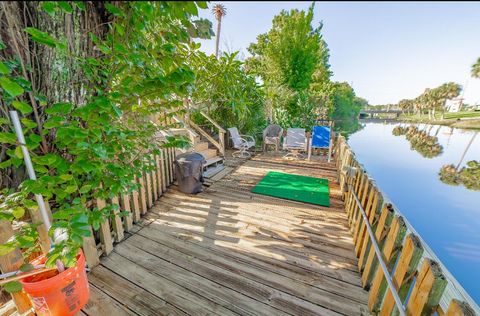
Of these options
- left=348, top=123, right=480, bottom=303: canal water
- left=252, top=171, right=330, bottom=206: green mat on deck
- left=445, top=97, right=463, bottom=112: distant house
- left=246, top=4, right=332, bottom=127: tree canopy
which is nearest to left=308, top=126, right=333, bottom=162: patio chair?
left=252, top=171, right=330, bottom=206: green mat on deck

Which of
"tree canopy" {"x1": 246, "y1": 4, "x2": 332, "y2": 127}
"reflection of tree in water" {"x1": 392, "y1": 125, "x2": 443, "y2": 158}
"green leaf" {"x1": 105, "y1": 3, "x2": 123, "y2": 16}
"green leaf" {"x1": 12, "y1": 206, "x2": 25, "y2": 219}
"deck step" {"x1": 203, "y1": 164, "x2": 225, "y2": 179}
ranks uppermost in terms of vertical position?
"tree canopy" {"x1": 246, "y1": 4, "x2": 332, "y2": 127}

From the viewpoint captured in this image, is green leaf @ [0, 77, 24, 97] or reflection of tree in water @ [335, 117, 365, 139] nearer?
green leaf @ [0, 77, 24, 97]

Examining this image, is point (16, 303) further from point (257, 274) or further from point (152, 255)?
point (257, 274)

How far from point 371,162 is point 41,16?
1038 cm

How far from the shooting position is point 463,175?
23.2 ft

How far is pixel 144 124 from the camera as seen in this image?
153 centimetres

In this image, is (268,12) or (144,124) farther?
(144,124)

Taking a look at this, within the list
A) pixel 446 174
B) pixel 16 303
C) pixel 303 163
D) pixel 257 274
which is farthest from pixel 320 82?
pixel 16 303

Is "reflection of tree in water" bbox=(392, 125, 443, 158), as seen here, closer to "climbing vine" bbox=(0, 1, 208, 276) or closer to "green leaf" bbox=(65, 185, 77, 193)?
"climbing vine" bbox=(0, 1, 208, 276)

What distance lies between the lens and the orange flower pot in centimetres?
116

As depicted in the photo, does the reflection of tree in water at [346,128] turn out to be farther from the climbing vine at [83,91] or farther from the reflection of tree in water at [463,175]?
the climbing vine at [83,91]

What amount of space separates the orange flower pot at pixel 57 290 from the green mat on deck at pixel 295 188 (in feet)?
8.88

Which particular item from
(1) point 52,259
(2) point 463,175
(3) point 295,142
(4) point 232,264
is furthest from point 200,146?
(2) point 463,175

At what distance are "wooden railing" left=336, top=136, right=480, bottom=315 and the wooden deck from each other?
22 centimetres
